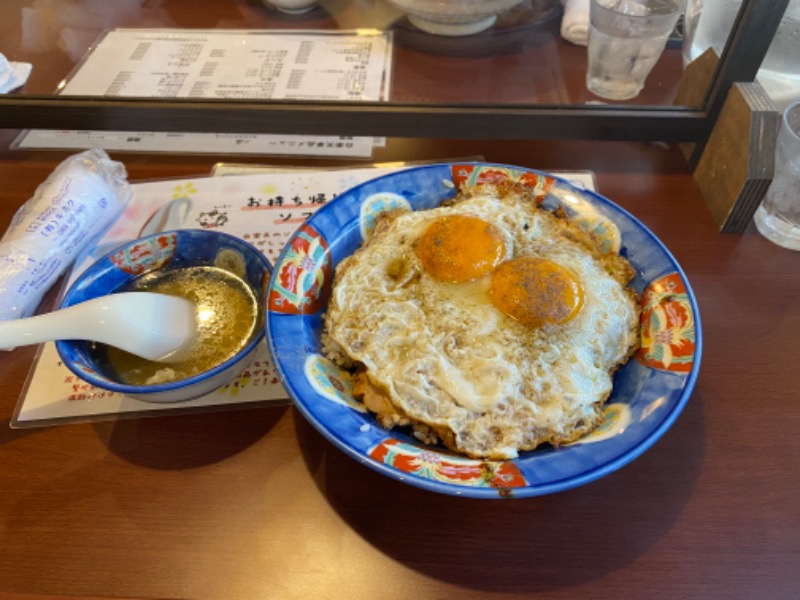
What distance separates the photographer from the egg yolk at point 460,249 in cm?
114

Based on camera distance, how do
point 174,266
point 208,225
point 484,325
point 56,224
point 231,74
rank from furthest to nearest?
point 231,74
point 208,225
point 56,224
point 174,266
point 484,325

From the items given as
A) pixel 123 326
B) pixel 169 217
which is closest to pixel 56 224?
pixel 169 217

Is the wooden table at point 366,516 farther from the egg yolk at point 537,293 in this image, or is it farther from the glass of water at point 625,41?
the glass of water at point 625,41

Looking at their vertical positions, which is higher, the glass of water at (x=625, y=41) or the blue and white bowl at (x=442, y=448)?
the glass of water at (x=625, y=41)

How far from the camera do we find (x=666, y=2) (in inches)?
69.7

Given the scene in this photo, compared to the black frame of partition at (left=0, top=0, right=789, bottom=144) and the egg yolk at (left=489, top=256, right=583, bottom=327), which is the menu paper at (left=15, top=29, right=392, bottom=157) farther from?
the egg yolk at (left=489, top=256, right=583, bottom=327)

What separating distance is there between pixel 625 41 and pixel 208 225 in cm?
146

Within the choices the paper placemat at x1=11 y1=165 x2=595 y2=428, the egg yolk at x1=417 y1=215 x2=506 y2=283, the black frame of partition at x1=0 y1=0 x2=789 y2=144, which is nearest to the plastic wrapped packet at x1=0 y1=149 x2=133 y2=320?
the paper placemat at x1=11 y1=165 x2=595 y2=428

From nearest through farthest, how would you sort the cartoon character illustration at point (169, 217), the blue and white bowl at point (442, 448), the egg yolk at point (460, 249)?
the blue and white bowl at point (442, 448)
the egg yolk at point (460, 249)
the cartoon character illustration at point (169, 217)

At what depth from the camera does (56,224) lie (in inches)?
54.9

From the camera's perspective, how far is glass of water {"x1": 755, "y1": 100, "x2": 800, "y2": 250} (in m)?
1.38

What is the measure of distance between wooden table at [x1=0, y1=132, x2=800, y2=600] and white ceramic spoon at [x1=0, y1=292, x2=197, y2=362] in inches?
7.0

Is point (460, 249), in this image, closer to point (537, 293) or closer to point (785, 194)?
point (537, 293)

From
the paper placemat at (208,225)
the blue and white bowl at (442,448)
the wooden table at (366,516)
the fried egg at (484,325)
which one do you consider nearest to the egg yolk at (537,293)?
the fried egg at (484,325)
